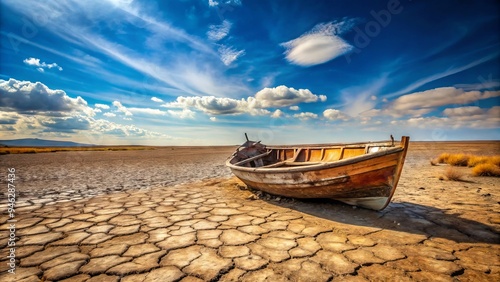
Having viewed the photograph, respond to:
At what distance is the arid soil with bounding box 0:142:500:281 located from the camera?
7.04 ft

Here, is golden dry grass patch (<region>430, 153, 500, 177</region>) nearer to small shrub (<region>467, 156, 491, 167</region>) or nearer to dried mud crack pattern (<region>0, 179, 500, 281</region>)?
small shrub (<region>467, 156, 491, 167</region>)

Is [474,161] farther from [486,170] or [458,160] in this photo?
[486,170]

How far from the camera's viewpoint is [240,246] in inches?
106

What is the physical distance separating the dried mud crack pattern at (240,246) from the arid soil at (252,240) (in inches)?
0.5

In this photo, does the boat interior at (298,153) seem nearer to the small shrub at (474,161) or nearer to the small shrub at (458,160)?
the small shrub at (474,161)

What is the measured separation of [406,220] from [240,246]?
2.79 metres

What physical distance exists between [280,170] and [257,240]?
1.56 metres

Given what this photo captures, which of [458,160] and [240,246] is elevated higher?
[458,160]

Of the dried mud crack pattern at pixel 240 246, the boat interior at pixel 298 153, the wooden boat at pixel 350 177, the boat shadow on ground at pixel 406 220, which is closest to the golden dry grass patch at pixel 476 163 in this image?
the boat interior at pixel 298 153

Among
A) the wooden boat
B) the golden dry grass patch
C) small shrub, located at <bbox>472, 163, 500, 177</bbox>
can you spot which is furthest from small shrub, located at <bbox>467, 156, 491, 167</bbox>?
the wooden boat

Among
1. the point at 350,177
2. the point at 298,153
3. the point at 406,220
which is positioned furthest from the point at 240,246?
the point at 298,153

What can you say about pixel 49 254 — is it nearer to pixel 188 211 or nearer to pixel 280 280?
pixel 188 211

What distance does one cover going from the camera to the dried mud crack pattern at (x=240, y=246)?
212 cm

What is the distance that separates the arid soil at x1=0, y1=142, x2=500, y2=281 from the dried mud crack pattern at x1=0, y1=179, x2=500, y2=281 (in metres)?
0.01
